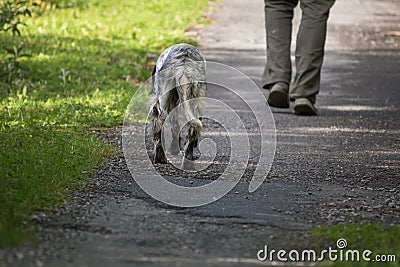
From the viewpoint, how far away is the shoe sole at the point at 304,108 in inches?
349

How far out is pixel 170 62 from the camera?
6516 mm

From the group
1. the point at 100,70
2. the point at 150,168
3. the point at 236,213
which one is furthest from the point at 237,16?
the point at 236,213

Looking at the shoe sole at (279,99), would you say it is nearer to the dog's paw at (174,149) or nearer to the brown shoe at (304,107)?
the brown shoe at (304,107)

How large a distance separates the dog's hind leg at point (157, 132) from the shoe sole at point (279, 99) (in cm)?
248

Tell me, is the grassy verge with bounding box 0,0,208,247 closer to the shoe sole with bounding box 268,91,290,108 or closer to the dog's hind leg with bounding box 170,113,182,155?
the dog's hind leg with bounding box 170,113,182,155

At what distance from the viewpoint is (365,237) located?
15.5ft

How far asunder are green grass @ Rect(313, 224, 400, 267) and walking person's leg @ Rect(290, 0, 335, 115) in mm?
4061

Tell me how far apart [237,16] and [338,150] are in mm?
9653

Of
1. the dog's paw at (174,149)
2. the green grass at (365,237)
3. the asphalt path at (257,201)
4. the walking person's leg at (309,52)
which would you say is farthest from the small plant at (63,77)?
the green grass at (365,237)

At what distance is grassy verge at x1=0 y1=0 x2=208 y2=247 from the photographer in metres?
5.44

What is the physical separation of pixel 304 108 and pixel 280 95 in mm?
291

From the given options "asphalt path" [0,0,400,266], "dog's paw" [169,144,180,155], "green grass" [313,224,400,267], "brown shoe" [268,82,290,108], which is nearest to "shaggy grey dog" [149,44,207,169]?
"dog's paw" [169,144,180,155]

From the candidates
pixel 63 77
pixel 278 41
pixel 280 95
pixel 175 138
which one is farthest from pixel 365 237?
pixel 63 77

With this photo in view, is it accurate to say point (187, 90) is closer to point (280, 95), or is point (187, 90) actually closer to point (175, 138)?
point (175, 138)
